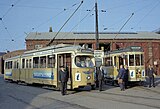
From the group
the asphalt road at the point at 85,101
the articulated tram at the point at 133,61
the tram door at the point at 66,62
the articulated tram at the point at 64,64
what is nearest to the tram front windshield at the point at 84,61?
the articulated tram at the point at 64,64

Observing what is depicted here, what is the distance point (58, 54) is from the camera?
20.1m

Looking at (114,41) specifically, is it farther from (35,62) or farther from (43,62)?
(43,62)

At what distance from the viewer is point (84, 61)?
19.8 meters

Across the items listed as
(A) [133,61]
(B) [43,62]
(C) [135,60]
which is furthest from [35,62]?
(C) [135,60]

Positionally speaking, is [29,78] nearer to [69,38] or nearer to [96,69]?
[96,69]

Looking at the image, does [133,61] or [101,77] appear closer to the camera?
[101,77]

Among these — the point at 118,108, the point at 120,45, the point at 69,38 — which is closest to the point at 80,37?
the point at 69,38

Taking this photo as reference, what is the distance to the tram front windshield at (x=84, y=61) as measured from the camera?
1940 cm

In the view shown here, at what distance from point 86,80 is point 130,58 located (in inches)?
226

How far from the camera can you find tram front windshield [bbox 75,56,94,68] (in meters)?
19.4

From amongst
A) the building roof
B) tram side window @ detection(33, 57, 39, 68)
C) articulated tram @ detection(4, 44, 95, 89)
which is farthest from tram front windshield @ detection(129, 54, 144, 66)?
the building roof

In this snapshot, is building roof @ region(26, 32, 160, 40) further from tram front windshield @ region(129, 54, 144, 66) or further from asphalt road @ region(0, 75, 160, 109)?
asphalt road @ region(0, 75, 160, 109)

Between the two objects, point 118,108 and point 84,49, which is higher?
point 84,49

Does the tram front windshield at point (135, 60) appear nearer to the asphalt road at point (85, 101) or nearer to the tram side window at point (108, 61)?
the tram side window at point (108, 61)
